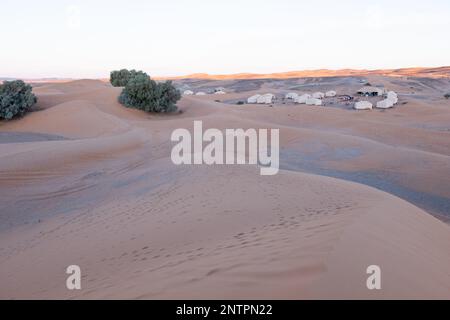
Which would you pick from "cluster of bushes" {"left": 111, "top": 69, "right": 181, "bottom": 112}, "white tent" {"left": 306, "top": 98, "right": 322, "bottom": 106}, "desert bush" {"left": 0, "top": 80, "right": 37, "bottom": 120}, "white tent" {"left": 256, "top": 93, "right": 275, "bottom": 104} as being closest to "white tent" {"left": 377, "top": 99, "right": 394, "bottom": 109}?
"white tent" {"left": 306, "top": 98, "right": 322, "bottom": 106}

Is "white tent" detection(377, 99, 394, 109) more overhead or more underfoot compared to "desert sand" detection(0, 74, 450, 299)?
more overhead

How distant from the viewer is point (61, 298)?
→ 159 inches

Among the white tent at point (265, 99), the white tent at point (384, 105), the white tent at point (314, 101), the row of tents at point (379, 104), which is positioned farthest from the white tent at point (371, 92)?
the white tent at point (265, 99)

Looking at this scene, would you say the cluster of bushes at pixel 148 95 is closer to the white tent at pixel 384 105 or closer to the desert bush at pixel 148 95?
the desert bush at pixel 148 95

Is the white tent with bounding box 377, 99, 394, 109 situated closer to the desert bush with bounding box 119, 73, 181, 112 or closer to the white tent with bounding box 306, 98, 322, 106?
the white tent with bounding box 306, 98, 322, 106

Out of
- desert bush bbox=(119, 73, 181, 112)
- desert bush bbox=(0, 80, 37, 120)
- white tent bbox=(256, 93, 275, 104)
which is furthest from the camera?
white tent bbox=(256, 93, 275, 104)

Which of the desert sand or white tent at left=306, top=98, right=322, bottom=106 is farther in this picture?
white tent at left=306, top=98, right=322, bottom=106

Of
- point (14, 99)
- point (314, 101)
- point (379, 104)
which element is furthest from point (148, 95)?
point (379, 104)

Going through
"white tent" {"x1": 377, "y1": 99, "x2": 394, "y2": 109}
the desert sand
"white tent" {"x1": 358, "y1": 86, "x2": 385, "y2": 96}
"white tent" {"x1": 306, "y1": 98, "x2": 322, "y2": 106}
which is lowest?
the desert sand

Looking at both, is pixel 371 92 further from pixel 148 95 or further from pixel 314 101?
pixel 148 95

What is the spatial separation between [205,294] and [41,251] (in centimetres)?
361

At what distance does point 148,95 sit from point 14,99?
6385 mm

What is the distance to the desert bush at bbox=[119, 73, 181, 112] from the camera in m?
22.0

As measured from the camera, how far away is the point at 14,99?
19.1m
